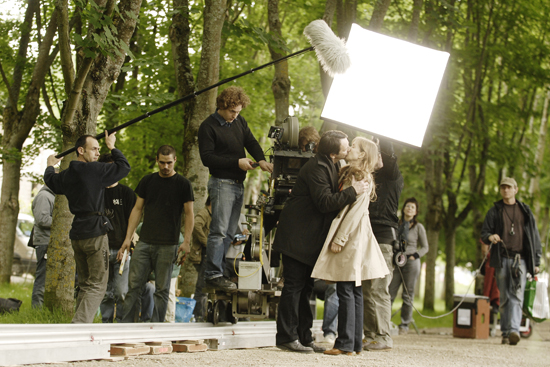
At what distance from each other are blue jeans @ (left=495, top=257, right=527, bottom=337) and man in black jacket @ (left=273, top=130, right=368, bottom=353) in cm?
419

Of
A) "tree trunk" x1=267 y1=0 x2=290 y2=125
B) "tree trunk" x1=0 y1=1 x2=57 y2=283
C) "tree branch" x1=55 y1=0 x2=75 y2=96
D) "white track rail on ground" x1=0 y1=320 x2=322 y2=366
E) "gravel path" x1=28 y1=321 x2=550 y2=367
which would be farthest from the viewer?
"tree trunk" x1=0 y1=1 x2=57 y2=283

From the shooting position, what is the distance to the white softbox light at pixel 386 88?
726cm

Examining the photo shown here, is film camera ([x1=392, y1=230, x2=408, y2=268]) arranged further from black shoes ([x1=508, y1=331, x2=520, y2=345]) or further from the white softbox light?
the white softbox light

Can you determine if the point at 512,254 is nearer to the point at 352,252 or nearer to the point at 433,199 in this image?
the point at 352,252

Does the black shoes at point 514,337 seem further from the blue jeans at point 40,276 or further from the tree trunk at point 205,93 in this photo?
the blue jeans at point 40,276

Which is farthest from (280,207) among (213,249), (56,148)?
(56,148)

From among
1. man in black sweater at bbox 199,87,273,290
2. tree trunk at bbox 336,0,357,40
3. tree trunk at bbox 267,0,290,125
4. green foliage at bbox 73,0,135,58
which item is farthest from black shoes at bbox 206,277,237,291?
tree trunk at bbox 336,0,357,40

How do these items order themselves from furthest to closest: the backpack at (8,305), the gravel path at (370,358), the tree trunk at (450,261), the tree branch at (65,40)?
the tree trunk at (450,261), the backpack at (8,305), the tree branch at (65,40), the gravel path at (370,358)

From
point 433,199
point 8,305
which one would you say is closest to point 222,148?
point 8,305

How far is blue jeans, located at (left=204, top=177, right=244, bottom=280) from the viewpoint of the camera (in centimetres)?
733

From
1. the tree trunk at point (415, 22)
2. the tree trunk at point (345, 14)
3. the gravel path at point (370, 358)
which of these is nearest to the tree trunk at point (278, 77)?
the tree trunk at point (345, 14)

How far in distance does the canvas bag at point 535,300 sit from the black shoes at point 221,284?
569 cm

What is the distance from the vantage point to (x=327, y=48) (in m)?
7.03

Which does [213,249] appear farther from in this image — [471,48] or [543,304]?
[471,48]
